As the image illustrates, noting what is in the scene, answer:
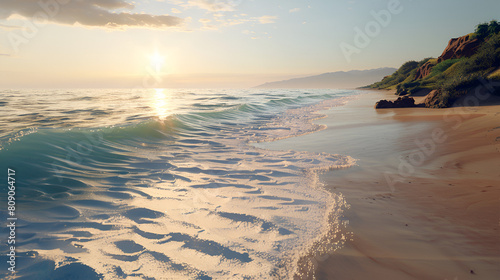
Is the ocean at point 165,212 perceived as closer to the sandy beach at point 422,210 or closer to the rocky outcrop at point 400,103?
the sandy beach at point 422,210

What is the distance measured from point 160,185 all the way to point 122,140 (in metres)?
5.69

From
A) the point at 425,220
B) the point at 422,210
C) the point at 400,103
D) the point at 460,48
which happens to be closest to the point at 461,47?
the point at 460,48

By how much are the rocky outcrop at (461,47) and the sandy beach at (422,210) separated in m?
41.1

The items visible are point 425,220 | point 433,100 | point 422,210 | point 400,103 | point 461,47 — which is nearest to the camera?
point 425,220

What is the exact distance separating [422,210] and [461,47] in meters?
48.1

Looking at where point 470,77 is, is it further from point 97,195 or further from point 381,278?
point 97,195

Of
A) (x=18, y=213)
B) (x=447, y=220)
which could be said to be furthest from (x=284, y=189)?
(x=18, y=213)

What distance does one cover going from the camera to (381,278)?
7.36 feet

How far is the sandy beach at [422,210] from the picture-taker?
237 cm

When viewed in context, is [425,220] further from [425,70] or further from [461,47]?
[425,70]

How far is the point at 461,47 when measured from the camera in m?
37.4

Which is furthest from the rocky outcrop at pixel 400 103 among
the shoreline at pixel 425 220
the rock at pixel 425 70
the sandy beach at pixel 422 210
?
the rock at pixel 425 70

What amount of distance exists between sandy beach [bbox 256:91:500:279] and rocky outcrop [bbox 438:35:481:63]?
41.1m

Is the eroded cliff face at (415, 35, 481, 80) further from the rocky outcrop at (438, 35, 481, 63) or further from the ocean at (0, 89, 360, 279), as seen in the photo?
the ocean at (0, 89, 360, 279)
